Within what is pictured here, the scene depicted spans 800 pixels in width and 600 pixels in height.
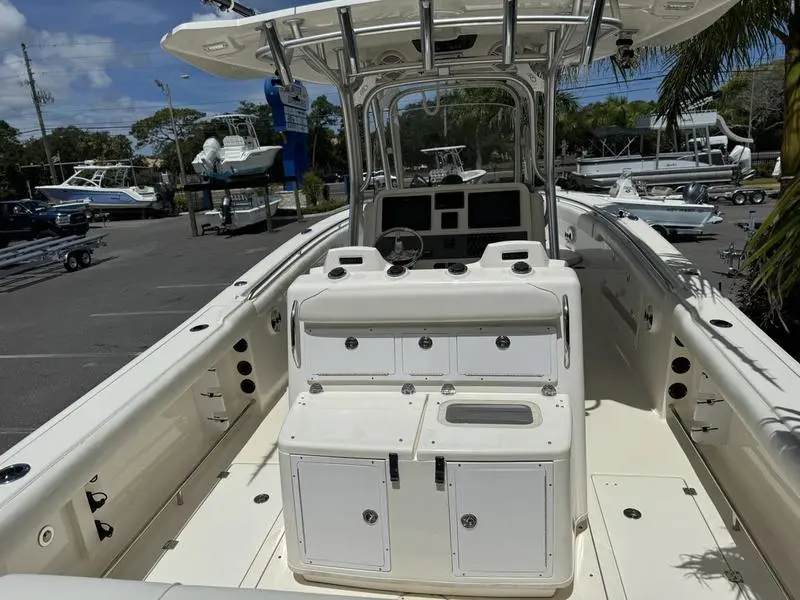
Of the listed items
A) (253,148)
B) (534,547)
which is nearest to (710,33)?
(534,547)

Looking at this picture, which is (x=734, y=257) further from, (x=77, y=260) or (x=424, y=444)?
(x=77, y=260)

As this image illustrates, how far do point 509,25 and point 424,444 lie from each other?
1.45 meters

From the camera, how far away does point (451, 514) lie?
1.84 meters

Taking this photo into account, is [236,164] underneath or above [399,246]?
above

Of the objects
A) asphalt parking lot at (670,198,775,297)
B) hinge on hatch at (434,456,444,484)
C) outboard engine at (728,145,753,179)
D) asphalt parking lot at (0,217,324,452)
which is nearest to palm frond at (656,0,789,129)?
asphalt parking lot at (670,198,775,297)

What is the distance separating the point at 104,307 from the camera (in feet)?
26.9

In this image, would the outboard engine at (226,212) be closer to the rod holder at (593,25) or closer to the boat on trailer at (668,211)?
the boat on trailer at (668,211)

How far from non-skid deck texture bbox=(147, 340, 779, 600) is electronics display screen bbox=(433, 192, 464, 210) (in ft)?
6.30

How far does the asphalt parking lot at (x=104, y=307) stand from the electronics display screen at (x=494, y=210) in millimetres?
2588

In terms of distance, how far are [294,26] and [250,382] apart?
1.82m

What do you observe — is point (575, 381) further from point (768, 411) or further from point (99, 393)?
point (99, 393)

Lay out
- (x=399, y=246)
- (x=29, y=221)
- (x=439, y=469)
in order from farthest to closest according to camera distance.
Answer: (x=29, y=221)
(x=399, y=246)
(x=439, y=469)

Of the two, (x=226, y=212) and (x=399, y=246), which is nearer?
(x=399, y=246)

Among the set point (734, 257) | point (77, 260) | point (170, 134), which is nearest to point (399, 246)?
point (734, 257)
